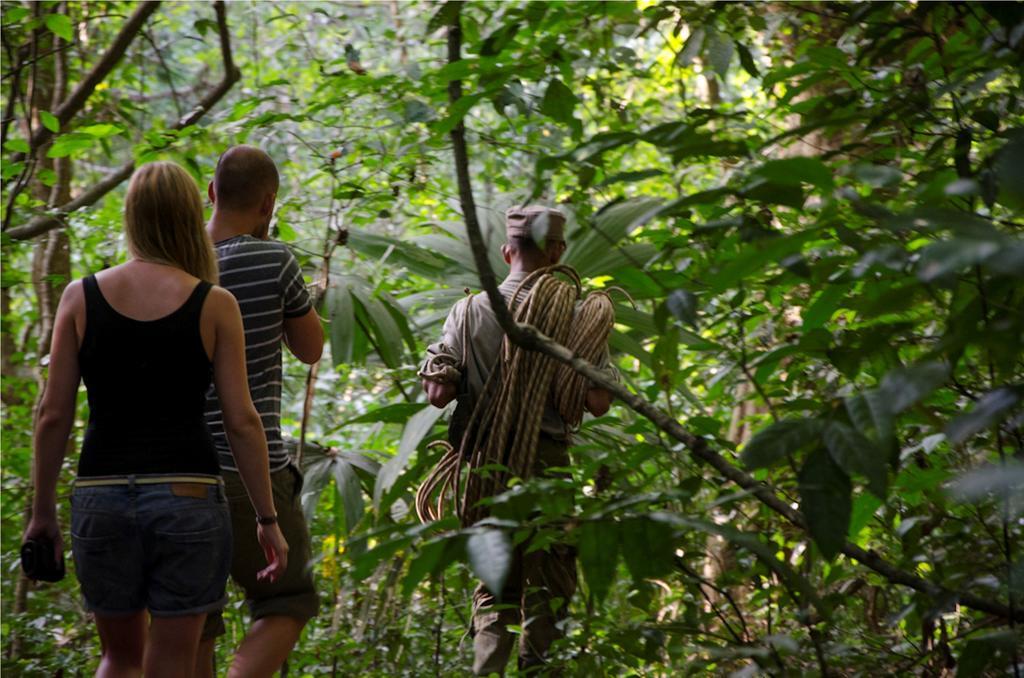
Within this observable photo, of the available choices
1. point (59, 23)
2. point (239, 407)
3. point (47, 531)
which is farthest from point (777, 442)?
point (59, 23)

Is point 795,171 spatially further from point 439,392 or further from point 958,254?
point 439,392

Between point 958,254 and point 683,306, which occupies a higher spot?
point 958,254

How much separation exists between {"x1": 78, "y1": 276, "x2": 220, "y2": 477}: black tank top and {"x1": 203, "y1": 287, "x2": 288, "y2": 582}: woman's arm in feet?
0.23

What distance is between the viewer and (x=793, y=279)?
6.35 ft

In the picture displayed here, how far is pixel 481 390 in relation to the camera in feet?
11.8

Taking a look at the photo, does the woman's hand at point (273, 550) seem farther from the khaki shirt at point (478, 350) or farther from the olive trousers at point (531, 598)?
the khaki shirt at point (478, 350)

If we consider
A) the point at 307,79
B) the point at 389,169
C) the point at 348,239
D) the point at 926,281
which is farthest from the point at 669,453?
the point at 307,79

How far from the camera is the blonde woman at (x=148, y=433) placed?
2475 mm

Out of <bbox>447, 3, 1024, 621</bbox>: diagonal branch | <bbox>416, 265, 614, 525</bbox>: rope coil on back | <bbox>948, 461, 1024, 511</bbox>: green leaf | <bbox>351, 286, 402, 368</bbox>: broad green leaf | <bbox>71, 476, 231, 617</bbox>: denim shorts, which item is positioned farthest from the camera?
<bbox>351, 286, 402, 368</bbox>: broad green leaf

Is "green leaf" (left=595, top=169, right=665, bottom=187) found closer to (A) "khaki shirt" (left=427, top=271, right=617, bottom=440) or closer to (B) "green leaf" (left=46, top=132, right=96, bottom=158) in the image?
(A) "khaki shirt" (left=427, top=271, right=617, bottom=440)

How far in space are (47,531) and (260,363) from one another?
0.74 meters

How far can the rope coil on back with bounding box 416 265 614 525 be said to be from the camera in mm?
3387

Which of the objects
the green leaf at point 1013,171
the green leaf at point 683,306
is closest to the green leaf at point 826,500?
the green leaf at point 683,306

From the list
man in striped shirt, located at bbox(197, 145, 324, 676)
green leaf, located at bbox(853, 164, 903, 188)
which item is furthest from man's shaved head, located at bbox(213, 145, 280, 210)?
green leaf, located at bbox(853, 164, 903, 188)
